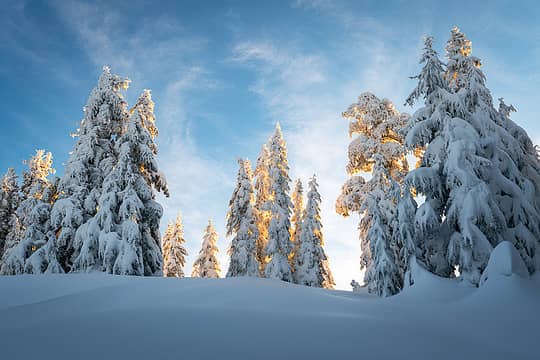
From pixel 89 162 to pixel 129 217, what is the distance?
4.76 metres

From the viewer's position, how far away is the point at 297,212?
1213 inches

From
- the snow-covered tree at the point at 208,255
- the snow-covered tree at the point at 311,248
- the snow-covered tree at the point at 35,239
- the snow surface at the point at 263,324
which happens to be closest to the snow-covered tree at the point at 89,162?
the snow-covered tree at the point at 35,239

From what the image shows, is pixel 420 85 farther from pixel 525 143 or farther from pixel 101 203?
pixel 101 203

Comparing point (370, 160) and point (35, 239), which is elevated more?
point (370, 160)

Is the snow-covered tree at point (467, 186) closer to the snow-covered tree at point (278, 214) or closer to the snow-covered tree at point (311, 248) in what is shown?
the snow-covered tree at point (278, 214)

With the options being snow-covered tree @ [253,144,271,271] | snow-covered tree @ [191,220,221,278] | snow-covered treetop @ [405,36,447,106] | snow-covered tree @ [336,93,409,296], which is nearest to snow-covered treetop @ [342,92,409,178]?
snow-covered tree @ [336,93,409,296]

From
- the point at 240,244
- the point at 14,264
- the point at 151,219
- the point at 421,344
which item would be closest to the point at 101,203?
the point at 151,219

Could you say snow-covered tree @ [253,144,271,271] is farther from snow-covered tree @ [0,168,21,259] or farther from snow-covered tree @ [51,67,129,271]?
snow-covered tree @ [0,168,21,259]

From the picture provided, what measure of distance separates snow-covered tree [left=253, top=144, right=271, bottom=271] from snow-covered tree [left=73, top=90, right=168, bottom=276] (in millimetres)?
9555

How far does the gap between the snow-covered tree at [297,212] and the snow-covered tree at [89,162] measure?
1577cm

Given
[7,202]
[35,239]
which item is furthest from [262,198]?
[7,202]

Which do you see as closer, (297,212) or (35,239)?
(35,239)

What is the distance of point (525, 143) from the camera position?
49.6 feet

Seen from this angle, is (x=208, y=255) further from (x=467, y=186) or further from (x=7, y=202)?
(x=467, y=186)
